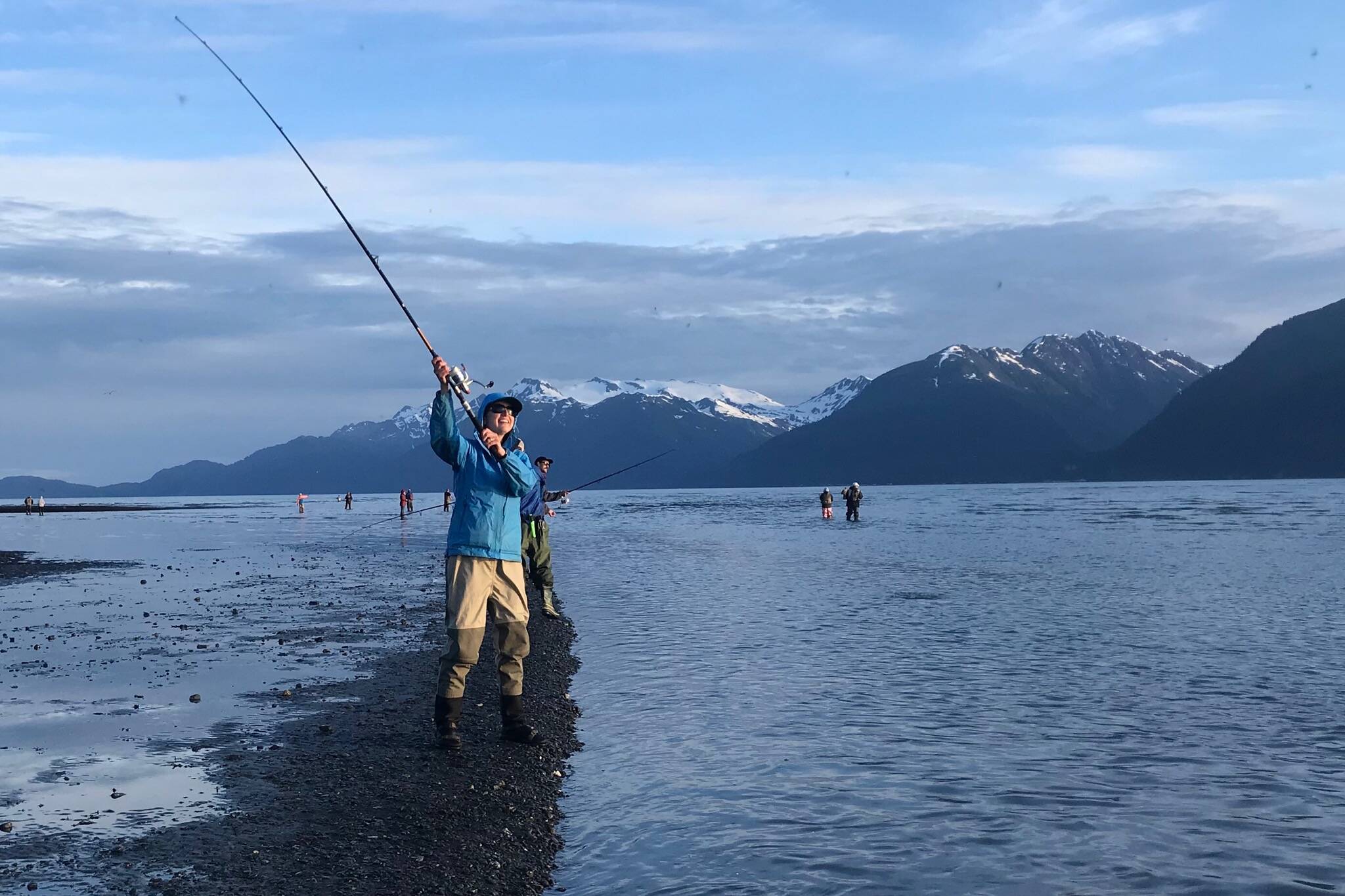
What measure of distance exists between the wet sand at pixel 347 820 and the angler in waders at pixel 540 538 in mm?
5607

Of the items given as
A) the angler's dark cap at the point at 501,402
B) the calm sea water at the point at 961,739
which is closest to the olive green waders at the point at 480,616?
the calm sea water at the point at 961,739

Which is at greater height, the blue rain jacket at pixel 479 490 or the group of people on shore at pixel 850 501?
the blue rain jacket at pixel 479 490

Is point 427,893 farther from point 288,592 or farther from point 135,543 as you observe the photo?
point 135,543

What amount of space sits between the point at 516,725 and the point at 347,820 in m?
2.43

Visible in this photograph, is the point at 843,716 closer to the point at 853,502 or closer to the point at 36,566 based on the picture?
the point at 36,566

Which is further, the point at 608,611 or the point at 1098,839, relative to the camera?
the point at 608,611

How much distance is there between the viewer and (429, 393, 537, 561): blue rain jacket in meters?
9.17

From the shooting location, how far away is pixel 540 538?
718 inches

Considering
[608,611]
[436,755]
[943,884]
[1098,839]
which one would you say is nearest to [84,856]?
[436,755]

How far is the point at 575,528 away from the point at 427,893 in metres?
63.3

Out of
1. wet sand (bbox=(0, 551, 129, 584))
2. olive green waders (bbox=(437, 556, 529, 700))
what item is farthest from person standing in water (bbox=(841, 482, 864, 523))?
olive green waders (bbox=(437, 556, 529, 700))

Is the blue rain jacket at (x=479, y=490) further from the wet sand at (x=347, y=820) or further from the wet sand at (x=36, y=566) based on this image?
the wet sand at (x=36, y=566)

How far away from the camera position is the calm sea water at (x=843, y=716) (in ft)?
23.7

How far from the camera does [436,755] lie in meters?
9.17
